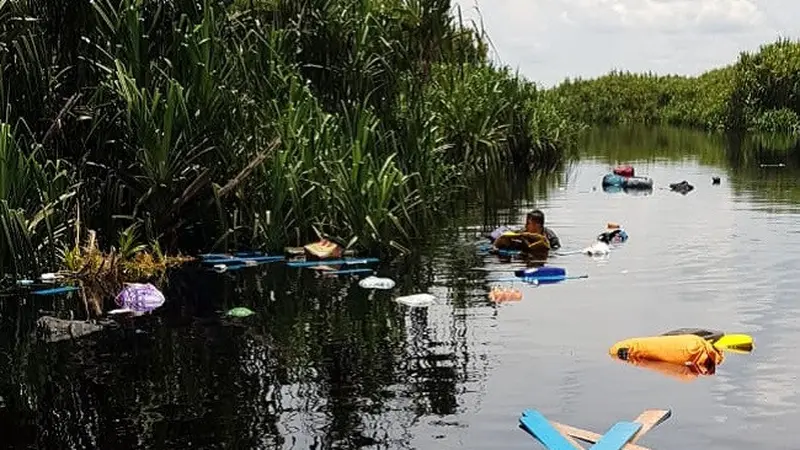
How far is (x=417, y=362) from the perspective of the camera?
29.8ft

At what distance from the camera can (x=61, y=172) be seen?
12.2 m

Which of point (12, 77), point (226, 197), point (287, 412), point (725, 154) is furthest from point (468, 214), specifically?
point (725, 154)

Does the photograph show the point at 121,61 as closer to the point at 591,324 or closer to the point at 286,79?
the point at 286,79

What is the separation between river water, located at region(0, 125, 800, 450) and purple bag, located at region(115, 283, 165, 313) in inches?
9.5

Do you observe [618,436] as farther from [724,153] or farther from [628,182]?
[724,153]

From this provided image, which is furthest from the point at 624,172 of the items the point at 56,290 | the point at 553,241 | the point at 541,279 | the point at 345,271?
the point at 56,290

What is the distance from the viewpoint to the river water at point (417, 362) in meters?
7.39

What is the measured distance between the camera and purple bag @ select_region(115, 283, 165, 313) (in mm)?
11203

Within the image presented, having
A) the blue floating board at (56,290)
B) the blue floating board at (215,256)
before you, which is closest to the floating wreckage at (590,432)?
the blue floating board at (56,290)

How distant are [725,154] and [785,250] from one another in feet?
80.4

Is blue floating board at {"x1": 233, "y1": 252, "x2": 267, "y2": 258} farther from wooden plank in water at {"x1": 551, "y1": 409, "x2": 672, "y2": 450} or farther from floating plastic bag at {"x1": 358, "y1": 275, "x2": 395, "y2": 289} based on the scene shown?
wooden plank in water at {"x1": 551, "y1": 409, "x2": 672, "y2": 450}

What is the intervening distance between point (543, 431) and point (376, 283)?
17.5 feet

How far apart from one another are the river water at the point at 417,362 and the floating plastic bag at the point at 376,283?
0.41ft

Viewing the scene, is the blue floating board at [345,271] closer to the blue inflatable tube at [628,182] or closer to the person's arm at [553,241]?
the person's arm at [553,241]
